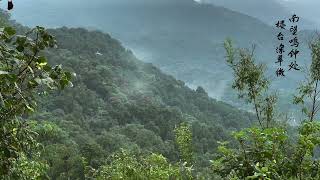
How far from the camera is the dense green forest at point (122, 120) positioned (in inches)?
162

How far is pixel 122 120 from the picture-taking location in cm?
9912

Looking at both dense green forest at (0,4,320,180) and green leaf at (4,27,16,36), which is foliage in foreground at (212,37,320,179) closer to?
dense green forest at (0,4,320,180)

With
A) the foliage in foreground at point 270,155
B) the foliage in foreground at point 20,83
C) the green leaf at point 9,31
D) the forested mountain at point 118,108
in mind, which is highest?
the green leaf at point 9,31

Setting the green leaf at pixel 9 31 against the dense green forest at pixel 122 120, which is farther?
the dense green forest at pixel 122 120

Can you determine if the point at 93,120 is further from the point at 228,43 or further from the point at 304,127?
the point at 304,127

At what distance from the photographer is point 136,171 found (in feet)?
31.4

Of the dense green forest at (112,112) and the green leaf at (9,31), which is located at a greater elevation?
the green leaf at (9,31)

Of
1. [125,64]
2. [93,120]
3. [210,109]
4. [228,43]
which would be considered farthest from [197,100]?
[228,43]
